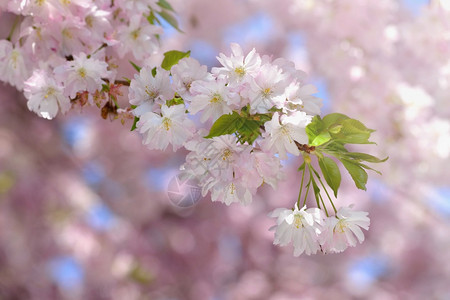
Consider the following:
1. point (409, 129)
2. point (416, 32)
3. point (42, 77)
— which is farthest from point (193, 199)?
point (416, 32)

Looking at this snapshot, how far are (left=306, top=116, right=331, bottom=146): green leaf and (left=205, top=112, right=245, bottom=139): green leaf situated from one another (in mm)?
138

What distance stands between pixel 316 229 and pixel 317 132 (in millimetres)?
188

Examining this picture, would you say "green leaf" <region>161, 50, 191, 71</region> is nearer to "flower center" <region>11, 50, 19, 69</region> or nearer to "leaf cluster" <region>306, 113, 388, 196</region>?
"leaf cluster" <region>306, 113, 388, 196</region>

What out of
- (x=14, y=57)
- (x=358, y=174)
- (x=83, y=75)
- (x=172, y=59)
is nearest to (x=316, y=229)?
(x=358, y=174)

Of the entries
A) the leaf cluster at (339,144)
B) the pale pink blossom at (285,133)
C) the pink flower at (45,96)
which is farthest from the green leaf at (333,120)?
the pink flower at (45,96)

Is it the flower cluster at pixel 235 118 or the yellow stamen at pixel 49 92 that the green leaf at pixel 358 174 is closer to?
the flower cluster at pixel 235 118

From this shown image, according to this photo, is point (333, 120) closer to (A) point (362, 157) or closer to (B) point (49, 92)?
(A) point (362, 157)

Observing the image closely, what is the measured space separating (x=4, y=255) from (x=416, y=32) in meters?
4.89

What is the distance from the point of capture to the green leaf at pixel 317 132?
3.12 feet

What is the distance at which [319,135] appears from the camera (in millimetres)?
958

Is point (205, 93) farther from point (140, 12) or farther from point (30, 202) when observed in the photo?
point (30, 202)

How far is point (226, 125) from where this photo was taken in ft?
3.04

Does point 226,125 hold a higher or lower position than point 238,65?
lower

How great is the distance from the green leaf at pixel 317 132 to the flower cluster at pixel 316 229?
136 millimetres
